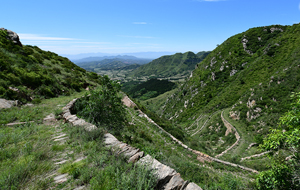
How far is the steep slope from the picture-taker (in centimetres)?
2227

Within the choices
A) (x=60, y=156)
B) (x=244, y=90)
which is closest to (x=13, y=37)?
(x=60, y=156)

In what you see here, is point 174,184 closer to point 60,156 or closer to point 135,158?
point 135,158

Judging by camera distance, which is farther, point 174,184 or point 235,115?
point 235,115

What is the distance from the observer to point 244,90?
3869cm

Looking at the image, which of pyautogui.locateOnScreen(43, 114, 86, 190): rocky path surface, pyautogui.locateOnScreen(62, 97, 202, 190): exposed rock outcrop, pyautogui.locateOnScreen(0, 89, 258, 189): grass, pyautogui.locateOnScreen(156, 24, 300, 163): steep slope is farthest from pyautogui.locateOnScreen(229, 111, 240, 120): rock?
pyautogui.locateOnScreen(43, 114, 86, 190): rocky path surface

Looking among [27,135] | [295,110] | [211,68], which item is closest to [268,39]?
[211,68]

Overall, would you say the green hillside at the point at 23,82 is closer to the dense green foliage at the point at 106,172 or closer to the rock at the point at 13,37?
the rock at the point at 13,37

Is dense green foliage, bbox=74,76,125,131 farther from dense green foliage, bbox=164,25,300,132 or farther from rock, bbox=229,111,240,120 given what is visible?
rock, bbox=229,111,240,120

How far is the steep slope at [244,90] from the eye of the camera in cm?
2227

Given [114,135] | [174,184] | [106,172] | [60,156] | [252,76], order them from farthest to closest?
[252,76]
[114,135]
[60,156]
[174,184]
[106,172]

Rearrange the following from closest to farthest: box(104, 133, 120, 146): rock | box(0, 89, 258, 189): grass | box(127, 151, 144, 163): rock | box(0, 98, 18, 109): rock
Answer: box(0, 89, 258, 189): grass < box(127, 151, 144, 163): rock < box(104, 133, 120, 146): rock < box(0, 98, 18, 109): rock

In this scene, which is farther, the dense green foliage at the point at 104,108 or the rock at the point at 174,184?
the dense green foliage at the point at 104,108

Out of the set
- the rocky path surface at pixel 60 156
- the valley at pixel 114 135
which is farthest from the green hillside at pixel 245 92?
the rocky path surface at pixel 60 156

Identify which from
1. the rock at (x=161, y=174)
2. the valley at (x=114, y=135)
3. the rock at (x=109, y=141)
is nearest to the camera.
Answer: the valley at (x=114, y=135)
